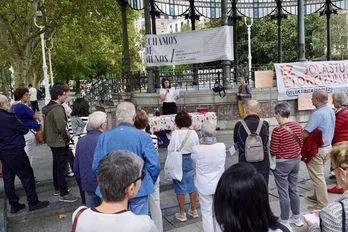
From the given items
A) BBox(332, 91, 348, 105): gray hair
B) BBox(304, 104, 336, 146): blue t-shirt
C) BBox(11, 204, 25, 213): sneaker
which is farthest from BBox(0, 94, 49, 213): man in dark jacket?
BBox(332, 91, 348, 105): gray hair

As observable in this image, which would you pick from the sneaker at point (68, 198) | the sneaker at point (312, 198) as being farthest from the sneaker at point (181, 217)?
the sneaker at point (312, 198)

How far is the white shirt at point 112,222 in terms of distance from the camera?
6.16 feet

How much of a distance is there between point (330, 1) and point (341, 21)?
1395 cm

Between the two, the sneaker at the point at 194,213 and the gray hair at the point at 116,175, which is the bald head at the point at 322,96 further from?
the gray hair at the point at 116,175

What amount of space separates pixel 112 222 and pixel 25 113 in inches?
176

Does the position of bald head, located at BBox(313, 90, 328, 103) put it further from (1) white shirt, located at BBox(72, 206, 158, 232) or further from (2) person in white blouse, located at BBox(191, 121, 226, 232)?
(1) white shirt, located at BBox(72, 206, 158, 232)

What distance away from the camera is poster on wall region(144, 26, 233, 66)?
32.9ft

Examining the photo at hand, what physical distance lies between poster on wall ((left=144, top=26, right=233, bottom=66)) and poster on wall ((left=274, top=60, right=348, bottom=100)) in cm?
219

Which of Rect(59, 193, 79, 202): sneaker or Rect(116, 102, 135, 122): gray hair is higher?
Rect(116, 102, 135, 122): gray hair

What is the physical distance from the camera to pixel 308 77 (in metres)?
11.2

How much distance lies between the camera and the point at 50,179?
6434 mm

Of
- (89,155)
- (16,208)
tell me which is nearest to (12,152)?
(16,208)

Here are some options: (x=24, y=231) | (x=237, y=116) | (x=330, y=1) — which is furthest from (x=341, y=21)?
(x=24, y=231)

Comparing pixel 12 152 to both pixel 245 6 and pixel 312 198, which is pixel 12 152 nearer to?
pixel 312 198
